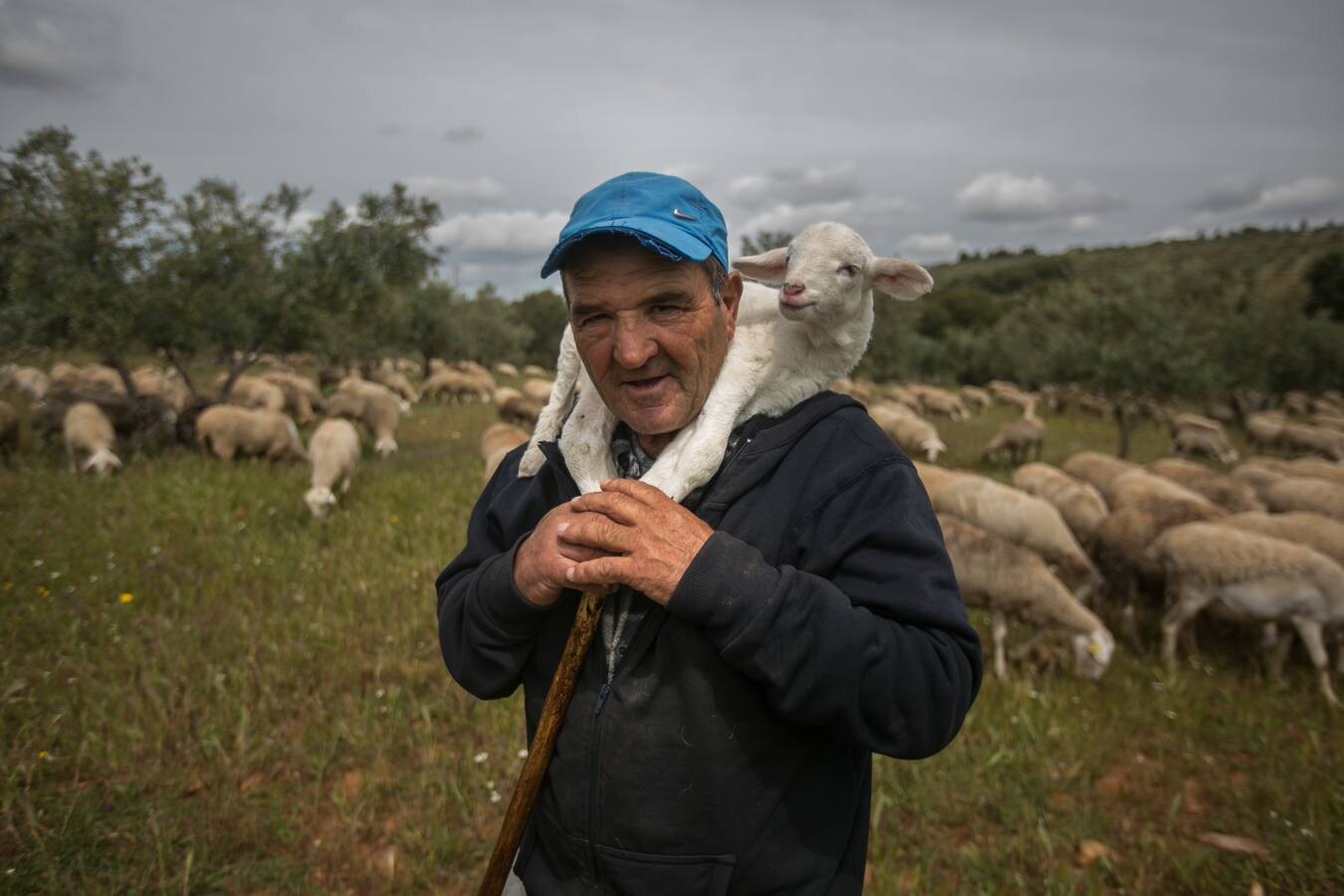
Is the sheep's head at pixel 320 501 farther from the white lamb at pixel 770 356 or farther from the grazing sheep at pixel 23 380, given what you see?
the grazing sheep at pixel 23 380

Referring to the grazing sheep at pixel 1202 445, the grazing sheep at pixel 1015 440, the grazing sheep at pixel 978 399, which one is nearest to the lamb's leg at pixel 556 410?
the grazing sheep at pixel 1015 440

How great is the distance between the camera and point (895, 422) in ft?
59.9

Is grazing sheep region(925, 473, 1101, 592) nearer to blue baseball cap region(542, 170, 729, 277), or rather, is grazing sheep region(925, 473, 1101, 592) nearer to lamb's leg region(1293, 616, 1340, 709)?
lamb's leg region(1293, 616, 1340, 709)

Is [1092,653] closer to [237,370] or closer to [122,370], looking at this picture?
[237,370]

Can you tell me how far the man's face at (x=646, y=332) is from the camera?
1.40m

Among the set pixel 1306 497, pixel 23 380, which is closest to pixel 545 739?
pixel 1306 497

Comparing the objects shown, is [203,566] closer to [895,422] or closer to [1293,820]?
[1293,820]

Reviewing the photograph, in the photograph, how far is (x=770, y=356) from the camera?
1.70 metres

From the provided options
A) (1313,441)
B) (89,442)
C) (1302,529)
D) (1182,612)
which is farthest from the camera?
(1313,441)

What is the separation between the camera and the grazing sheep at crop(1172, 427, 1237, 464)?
20578 millimetres

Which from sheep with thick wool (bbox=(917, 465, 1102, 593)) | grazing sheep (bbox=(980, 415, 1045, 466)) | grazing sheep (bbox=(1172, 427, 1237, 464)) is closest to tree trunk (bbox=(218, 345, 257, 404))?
sheep with thick wool (bbox=(917, 465, 1102, 593))

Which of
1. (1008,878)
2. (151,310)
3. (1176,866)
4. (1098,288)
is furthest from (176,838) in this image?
(1098,288)

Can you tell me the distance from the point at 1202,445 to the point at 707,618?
2549 cm

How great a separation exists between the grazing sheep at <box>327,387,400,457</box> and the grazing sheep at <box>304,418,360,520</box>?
4.06m
